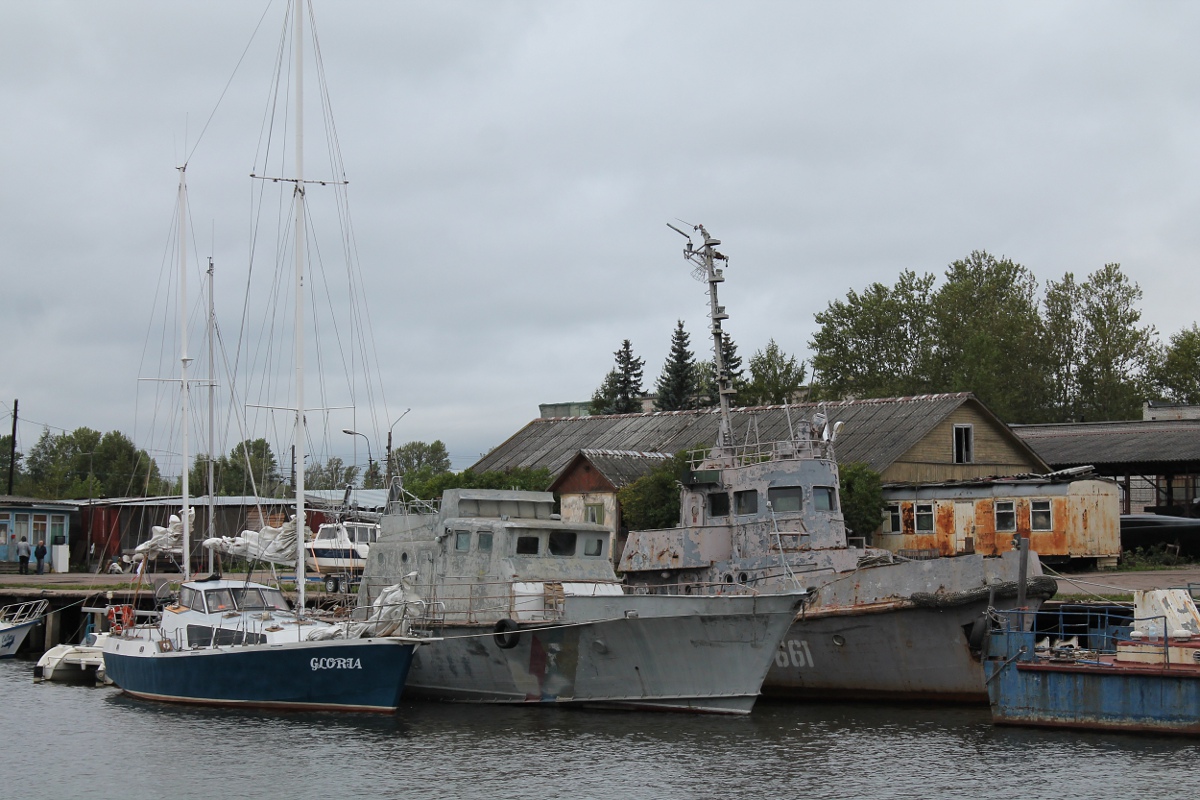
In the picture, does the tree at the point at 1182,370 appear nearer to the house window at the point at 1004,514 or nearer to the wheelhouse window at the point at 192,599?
the house window at the point at 1004,514

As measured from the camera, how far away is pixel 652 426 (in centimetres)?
4947

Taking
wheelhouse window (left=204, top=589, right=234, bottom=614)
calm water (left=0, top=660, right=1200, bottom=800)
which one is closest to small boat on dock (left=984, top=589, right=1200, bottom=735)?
calm water (left=0, top=660, right=1200, bottom=800)

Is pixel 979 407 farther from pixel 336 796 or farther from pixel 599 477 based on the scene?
pixel 336 796

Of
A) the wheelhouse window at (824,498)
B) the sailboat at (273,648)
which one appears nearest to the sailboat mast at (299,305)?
the sailboat at (273,648)

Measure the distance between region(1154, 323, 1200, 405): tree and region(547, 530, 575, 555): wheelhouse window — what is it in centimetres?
5629

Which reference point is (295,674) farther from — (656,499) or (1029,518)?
(1029,518)

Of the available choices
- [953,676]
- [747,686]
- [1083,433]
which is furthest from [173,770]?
[1083,433]

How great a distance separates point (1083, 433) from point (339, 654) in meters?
38.8

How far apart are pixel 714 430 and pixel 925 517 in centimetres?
1063

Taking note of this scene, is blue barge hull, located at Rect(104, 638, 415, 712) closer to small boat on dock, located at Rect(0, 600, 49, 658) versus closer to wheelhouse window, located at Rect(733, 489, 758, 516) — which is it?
wheelhouse window, located at Rect(733, 489, 758, 516)

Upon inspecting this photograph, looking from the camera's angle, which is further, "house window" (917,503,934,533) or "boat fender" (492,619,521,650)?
"house window" (917,503,934,533)

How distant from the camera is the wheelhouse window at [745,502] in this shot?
2717cm

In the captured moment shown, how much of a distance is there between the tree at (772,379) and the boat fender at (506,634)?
4215 centimetres

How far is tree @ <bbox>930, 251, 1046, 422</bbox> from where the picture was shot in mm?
70562
